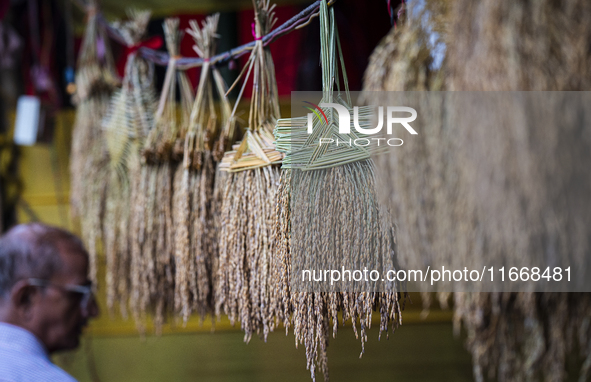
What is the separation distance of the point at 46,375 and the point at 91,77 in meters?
1.11

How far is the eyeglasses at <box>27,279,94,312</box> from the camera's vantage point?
154cm

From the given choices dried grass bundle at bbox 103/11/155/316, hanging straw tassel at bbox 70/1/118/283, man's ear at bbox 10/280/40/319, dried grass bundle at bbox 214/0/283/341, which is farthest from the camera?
hanging straw tassel at bbox 70/1/118/283

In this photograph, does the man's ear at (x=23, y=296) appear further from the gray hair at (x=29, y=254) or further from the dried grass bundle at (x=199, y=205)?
the dried grass bundle at (x=199, y=205)

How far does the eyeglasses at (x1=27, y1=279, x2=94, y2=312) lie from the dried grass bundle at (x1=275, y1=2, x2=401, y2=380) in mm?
865

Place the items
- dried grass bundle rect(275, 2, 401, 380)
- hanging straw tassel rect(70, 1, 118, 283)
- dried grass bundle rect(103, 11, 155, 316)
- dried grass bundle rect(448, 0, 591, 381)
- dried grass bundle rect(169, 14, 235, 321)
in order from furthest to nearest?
hanging straw tassel rect(70, 1, 118, 283), dried grass bundle rect(103, 11, 155, 316), dried grass bundle rect(169, 14, 235, 321), dried grass bundle rect(275, 2, 401, 380), dried grass bundle rect(448, 0, 591, 381)

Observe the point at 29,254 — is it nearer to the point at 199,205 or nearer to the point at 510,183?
the point at 199,205

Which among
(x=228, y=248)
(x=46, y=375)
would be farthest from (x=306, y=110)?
(x=46, y=375)

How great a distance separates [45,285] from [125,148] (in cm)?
53

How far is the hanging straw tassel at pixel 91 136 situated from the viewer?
6.07 ft

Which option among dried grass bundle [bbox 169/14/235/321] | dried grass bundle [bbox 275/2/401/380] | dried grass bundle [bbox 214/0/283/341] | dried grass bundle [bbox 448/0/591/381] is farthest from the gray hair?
dried grass bundle [bbox 448/0/591/381]

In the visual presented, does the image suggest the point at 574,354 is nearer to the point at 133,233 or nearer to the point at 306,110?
the point at 306,110

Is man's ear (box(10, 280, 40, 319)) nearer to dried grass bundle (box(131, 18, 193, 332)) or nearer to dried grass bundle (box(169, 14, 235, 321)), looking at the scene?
dried grass bundle (box(131, 18, 193, 332))

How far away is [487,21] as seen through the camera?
→ 78cm

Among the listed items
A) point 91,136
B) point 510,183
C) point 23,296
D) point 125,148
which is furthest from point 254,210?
point 91,136
